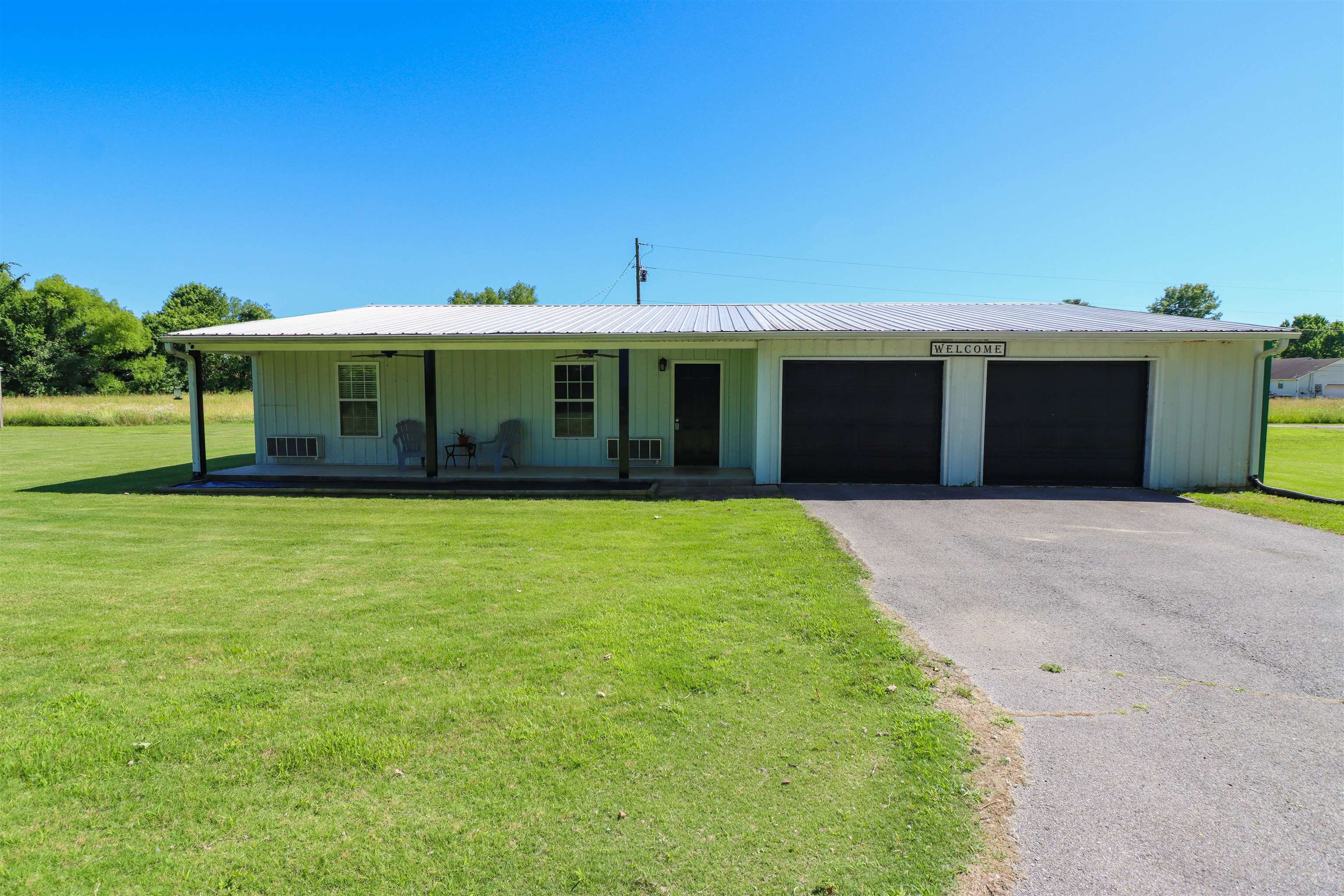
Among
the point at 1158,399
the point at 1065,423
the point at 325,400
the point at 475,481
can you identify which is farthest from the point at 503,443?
the point at 1158,399

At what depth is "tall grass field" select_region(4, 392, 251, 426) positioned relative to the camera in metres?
22.6

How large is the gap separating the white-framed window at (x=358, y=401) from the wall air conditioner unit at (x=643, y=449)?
14.3ft

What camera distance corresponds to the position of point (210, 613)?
179 inches

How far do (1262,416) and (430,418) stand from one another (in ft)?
41.4

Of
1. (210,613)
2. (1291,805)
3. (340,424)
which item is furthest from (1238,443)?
(340,424)

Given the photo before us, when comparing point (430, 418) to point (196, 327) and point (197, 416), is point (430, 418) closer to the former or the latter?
point (197, 416)

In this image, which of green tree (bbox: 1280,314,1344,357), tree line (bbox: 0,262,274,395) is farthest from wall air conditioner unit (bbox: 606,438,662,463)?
green tree (bbox: 1280,314,1344,357)

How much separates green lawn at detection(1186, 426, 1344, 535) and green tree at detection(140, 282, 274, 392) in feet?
153

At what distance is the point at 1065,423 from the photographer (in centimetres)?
1062

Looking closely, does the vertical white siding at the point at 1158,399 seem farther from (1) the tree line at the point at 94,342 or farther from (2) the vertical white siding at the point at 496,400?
(1) the tree line at the point at 94,342

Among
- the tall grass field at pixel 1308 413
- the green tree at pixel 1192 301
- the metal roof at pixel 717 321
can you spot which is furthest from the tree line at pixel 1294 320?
the metal roof at pixel 717 321

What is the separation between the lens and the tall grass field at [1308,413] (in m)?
27.3

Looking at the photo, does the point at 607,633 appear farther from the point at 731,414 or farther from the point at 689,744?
the point at 731,414

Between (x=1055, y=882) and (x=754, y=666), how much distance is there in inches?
68.9
